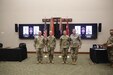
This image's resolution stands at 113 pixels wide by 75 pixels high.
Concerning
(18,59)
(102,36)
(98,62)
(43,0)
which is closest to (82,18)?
(102,36)

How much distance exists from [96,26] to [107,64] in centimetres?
378

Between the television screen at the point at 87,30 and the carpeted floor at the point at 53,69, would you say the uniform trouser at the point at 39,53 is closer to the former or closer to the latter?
the carpeted floor at the point at 53,69

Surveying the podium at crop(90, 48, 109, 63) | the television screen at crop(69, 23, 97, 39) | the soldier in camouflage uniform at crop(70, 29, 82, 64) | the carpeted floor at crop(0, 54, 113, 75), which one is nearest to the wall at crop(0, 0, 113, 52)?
the television screen at crop(69, 23, 97, 39)

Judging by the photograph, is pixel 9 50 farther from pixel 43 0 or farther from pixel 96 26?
pixel 96 26

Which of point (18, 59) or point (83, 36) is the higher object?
point (83, 36)

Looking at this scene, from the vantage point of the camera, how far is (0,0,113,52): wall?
1273cm

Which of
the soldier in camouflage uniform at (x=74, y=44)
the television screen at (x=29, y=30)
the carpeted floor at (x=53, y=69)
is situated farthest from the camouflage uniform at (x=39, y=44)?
the television screen at (x=29, y=30)

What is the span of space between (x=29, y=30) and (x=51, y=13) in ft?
5.63

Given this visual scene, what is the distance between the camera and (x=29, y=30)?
42.8 ft

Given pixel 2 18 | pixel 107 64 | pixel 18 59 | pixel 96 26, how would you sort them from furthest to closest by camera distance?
pixel 2 18
pixel 96 26
pixel 18 59
pixel 107 64

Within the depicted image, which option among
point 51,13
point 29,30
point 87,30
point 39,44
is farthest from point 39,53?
point 87,30

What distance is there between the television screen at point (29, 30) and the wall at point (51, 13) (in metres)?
0.32

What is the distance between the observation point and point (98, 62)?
9.59 meters

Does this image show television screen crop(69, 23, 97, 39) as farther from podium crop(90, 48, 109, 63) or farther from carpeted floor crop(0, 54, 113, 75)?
carpeted floor crop(0, 54, 113, 75)
